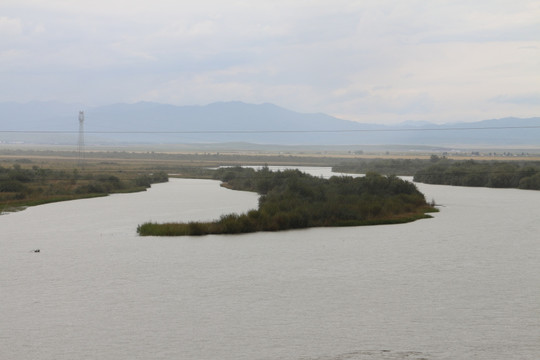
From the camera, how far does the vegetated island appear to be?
2964cm

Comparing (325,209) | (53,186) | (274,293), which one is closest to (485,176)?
(325,209)

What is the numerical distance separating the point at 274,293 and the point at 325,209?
1576 cm

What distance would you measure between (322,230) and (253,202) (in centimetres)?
1387

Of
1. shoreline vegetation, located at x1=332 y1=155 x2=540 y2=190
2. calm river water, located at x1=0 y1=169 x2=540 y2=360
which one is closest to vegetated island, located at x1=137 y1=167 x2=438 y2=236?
calm river water, located at x1=0 y1=169 x2=540 y2=360

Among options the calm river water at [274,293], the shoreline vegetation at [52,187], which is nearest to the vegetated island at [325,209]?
the calm river water at [274,293]

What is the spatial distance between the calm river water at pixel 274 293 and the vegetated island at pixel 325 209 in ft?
3.68

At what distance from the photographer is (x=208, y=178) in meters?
75.6

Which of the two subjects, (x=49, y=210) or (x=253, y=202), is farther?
(x=253, y=202)

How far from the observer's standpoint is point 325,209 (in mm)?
33531

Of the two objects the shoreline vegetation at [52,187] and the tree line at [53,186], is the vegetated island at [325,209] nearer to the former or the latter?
the shoreline vegetation at [52,187]

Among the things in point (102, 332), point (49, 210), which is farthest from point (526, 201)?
point (102, 332)

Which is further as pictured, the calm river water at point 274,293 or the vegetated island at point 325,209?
the vegetated island at point 325,209

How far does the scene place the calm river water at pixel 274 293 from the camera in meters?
13.5

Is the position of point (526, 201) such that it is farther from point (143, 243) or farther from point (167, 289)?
point (167, 289)
